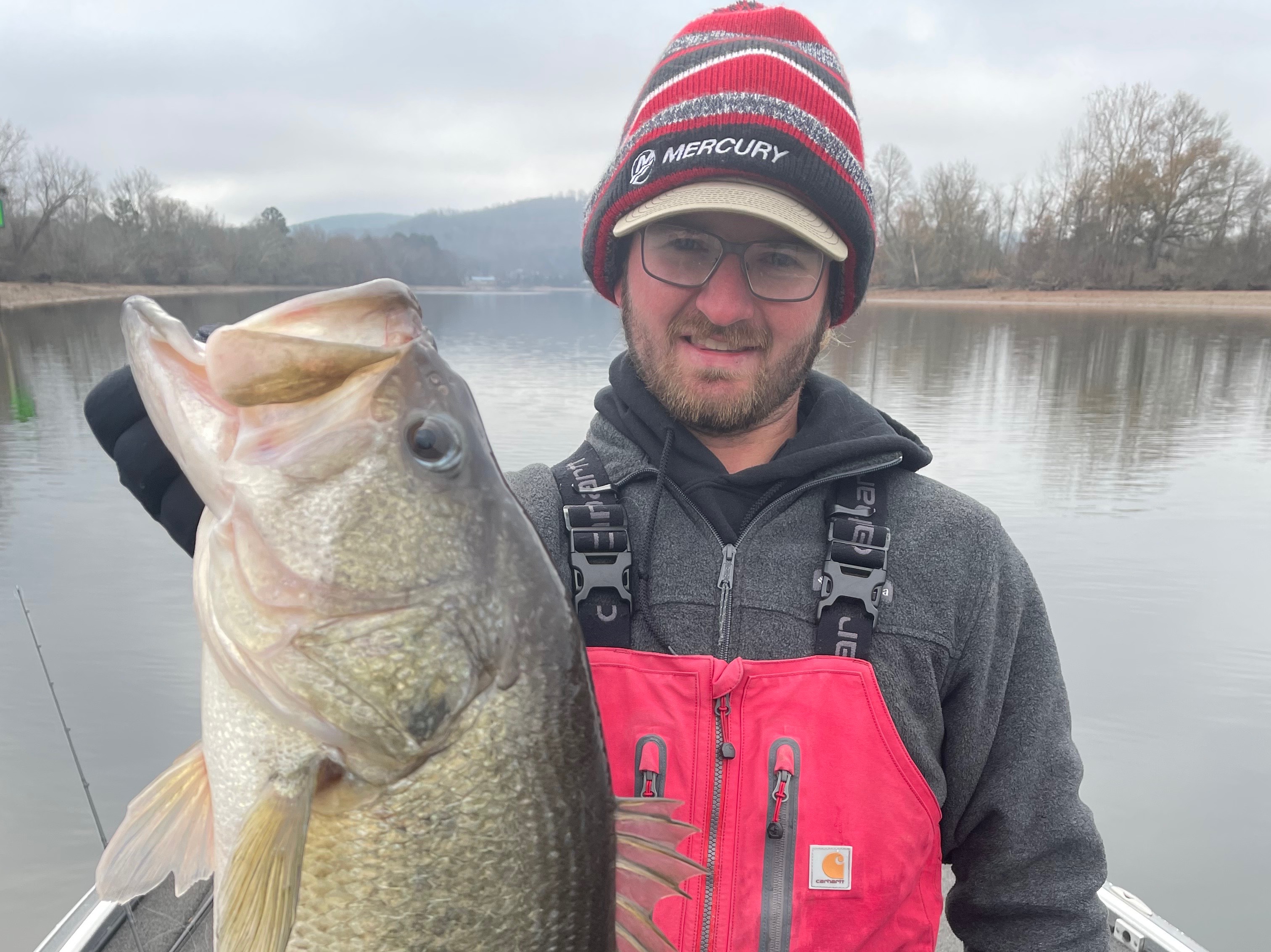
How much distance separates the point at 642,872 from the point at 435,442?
0.80 m

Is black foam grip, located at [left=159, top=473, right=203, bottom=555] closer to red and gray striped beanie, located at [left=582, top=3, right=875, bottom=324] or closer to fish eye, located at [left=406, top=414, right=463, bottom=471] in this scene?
fish eye, located at [left=406, top=414, right=463, bottom=471]

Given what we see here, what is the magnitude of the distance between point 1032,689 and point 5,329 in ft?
116

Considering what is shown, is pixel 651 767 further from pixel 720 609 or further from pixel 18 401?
pixel 18 401

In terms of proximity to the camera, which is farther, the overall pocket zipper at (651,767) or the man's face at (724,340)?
the man's face at (724,340)

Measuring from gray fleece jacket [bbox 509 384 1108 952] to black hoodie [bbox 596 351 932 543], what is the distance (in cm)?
5

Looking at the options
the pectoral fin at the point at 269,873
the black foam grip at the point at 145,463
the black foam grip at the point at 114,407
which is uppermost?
the black foam grip at the point at 114,407

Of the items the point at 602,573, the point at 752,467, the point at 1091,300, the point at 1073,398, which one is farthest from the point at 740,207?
the point at 1091,300

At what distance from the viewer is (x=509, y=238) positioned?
6093 inches

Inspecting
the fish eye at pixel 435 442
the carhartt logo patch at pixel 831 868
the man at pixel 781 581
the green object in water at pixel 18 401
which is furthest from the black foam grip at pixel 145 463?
the green object in water at pixel 18 401

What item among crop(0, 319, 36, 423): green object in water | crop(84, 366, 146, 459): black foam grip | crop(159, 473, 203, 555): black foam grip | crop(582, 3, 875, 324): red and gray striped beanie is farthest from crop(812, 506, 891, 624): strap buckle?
crop(0, 319, 36, 423): green object in water

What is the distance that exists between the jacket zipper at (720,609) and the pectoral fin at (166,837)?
0.86 m

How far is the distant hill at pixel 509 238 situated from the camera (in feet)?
355

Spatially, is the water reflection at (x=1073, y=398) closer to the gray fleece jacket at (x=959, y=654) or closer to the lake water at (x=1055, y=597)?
the lake water at (x=1055, y=597)

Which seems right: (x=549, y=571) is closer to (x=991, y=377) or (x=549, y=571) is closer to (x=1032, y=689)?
(x=1032, y=689)
